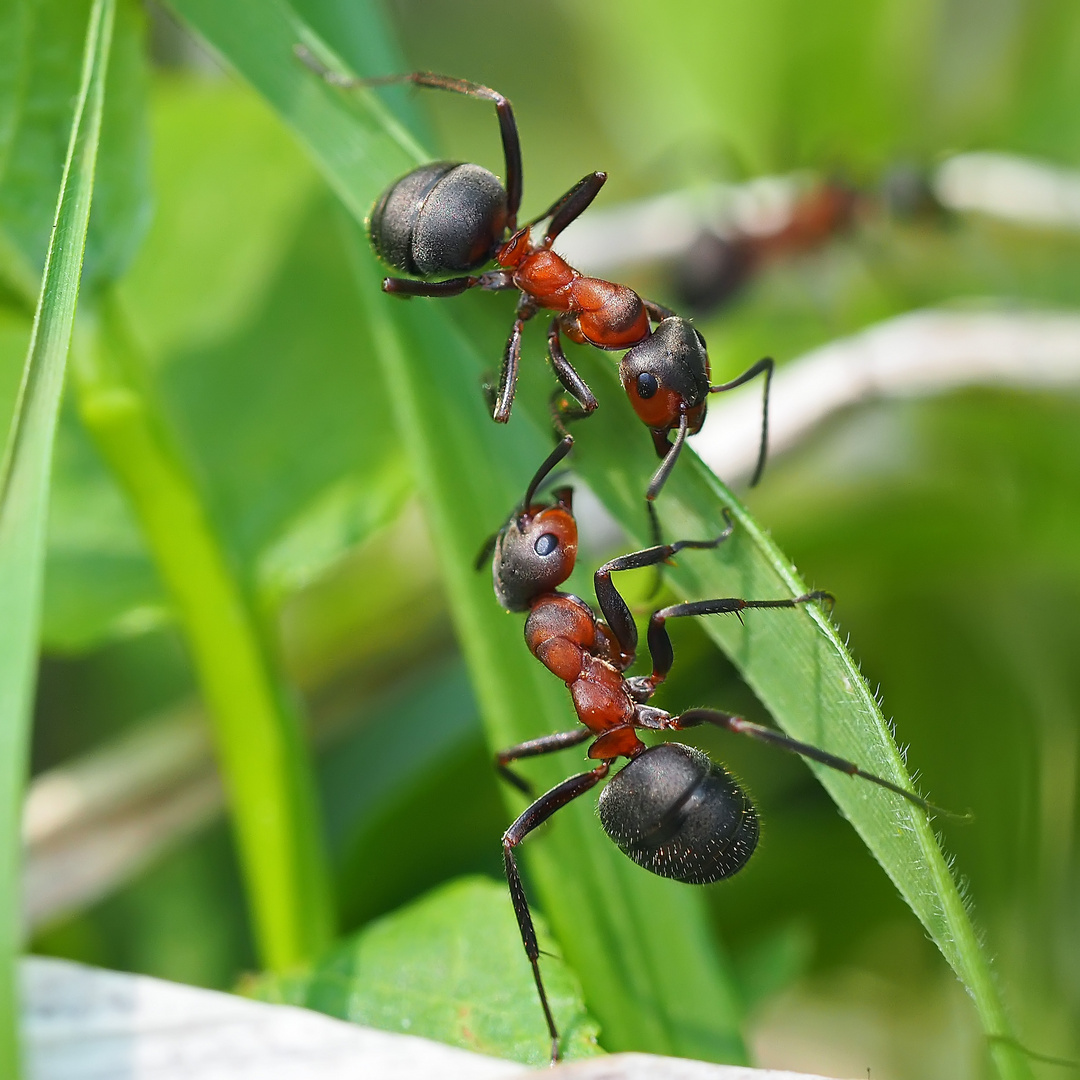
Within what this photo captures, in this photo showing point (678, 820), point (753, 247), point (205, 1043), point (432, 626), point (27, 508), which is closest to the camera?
point (27, 508)

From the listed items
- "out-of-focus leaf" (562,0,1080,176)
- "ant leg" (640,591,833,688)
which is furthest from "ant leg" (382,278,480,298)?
"out-of-focus leaf" (562,0,1080,176)

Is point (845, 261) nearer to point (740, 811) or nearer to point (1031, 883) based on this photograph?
point (1031, 883)

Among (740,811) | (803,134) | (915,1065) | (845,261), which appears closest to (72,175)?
(740,811)

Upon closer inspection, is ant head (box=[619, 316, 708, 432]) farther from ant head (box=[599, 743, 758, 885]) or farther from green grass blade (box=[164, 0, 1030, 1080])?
ant head (box=[599, 743, 758, 885])

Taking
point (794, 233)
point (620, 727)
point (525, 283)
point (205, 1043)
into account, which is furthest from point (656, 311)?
point (794, 233)

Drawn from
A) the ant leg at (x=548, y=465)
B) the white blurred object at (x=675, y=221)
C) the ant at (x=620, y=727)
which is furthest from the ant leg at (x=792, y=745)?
the white blurred object at (x=675, y=221)

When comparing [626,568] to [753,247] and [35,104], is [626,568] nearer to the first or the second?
[35,104]
